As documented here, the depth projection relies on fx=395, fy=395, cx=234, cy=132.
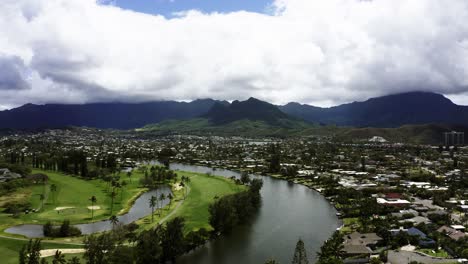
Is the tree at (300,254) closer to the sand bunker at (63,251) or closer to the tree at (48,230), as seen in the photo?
the sand bunker at (63,251)

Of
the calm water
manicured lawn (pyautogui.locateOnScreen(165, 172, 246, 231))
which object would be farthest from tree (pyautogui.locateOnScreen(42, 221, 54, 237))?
manicured lawn (pyautogui.locateOnScreen(165, 172, 246, 231))

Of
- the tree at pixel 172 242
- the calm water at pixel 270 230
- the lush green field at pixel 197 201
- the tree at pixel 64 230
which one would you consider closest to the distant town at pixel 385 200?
the calm water at pixel 270 230

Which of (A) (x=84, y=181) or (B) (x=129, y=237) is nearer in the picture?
(B) (x=129, y=237)

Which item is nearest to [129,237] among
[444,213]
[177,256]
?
[177,256]

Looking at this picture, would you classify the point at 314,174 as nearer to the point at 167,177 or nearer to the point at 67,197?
the point at 167,177

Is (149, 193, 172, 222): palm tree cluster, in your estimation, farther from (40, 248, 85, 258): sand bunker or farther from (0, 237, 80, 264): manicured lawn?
(0, 237, 80, 264): manicured lawn
